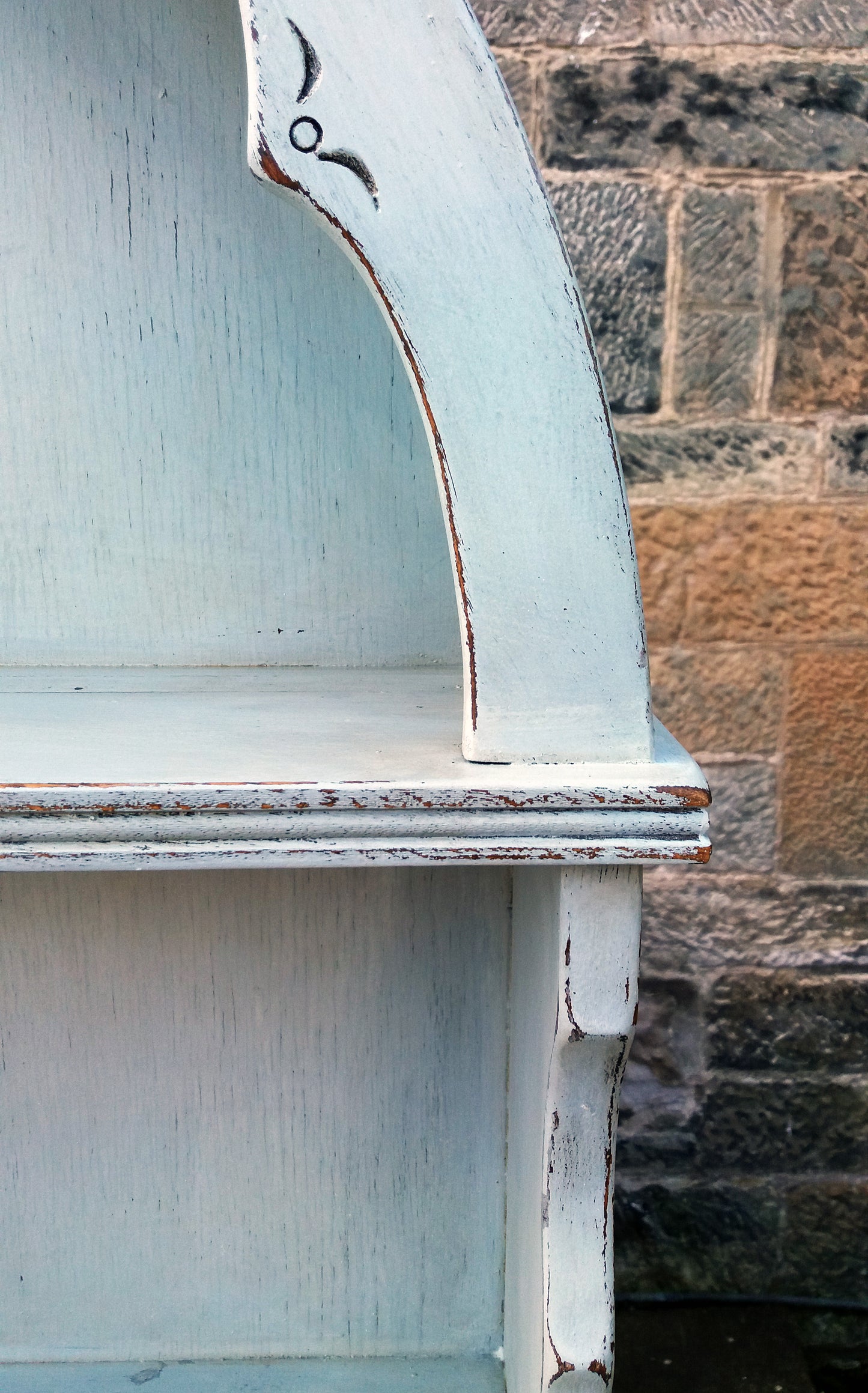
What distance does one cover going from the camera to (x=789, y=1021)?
1.75 metres

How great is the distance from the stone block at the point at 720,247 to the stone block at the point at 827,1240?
1319 millimetres

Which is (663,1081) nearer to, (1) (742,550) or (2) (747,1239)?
(2) (747,1239)

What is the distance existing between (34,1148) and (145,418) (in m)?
0.55

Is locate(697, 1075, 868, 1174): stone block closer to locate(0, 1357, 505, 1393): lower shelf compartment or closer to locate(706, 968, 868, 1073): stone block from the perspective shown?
locate(706, 968, 868, 1073): stone block

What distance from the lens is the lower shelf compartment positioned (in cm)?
88

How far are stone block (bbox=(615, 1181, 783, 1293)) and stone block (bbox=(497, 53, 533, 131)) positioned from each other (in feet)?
5.12

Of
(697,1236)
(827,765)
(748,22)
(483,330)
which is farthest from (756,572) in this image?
(483,330)

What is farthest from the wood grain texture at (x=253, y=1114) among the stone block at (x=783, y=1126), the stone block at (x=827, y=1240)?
the stone block at (x=827, y=1240)

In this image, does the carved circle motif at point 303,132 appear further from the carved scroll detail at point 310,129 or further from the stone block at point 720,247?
the stone block at point 720,247

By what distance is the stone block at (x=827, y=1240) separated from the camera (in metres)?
1.80

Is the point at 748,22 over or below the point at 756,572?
over

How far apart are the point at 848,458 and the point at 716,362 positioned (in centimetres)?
23

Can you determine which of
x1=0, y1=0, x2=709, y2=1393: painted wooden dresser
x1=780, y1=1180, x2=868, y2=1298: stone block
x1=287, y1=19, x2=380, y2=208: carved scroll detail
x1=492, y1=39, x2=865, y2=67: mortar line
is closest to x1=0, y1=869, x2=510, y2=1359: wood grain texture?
x1=0, y1=0, x2=709, y2=1393: painted wooden dresser

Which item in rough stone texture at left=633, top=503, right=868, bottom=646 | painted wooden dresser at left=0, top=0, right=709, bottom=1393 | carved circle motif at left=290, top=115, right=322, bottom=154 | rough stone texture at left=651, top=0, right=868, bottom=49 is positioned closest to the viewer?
carved circle motif at left=290, top=115, right=322, bottom=154
